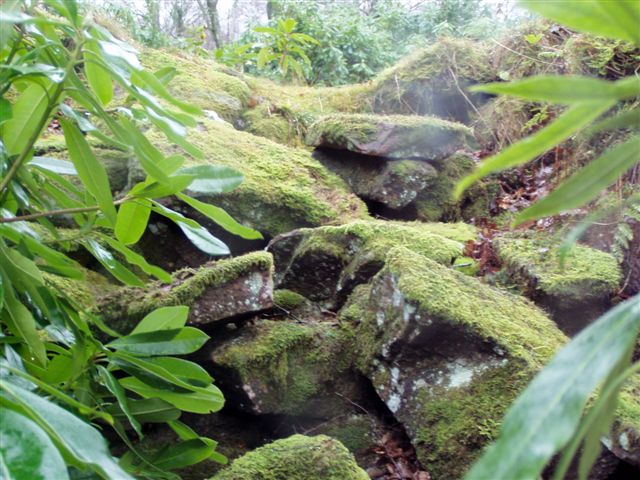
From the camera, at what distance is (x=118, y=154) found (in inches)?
137

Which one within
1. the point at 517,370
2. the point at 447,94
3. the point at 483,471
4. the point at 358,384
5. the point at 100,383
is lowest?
the point at 358,384

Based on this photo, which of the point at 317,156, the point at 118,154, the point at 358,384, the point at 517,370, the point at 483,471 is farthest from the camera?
the point at 317,156

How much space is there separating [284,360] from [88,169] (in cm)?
178

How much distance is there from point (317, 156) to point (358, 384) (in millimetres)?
2080

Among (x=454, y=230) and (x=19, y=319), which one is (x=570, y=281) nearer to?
(x=454, y=230)

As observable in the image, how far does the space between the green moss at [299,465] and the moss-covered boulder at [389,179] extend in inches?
94.1

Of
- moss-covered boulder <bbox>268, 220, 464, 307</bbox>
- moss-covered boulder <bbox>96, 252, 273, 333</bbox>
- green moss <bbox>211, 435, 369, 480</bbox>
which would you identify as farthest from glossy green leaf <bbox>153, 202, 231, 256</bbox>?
moss-covered boulder <bbox>268, 220, 464, 307</bbox>

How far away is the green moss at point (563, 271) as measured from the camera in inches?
111

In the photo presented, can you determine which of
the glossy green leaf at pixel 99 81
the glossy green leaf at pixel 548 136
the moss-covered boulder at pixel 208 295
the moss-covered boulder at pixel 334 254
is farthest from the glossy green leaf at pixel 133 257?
the moss-covered boulder at pixel 334 254

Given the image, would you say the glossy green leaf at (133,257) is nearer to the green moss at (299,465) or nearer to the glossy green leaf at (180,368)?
the glossy green leaf at (180,368)

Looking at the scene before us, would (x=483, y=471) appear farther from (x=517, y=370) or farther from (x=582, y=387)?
(x=517, y=370)

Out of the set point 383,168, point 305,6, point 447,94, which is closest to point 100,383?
point 383,168

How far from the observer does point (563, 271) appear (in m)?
2.92

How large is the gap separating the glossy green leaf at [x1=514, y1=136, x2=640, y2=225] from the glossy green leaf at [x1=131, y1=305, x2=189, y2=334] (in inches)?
30.4
